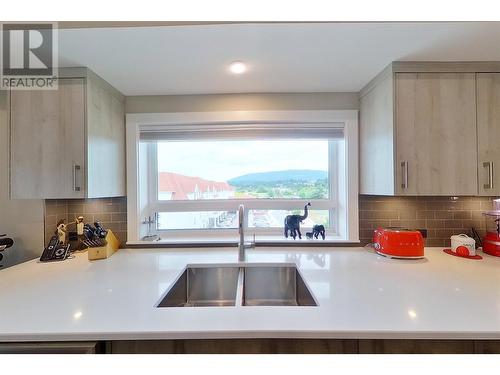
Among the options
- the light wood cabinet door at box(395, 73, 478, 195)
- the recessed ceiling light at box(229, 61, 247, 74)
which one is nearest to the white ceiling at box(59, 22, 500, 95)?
the recessed ceiling light at box(229, 61, 247, 74)

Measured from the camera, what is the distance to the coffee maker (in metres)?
1.54

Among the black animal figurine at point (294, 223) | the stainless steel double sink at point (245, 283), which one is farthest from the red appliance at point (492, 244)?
the stainless steel double sink at point (245, 283)

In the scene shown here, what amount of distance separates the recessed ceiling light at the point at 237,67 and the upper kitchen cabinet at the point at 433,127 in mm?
849

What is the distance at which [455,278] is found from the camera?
3.90 feet

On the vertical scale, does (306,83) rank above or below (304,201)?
above

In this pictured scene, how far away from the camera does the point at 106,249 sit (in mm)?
1589

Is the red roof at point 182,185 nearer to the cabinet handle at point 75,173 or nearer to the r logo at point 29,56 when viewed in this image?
the cabinet handle at point 75,173

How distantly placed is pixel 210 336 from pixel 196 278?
2.42 ft

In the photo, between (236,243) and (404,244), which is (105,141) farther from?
(404,244)

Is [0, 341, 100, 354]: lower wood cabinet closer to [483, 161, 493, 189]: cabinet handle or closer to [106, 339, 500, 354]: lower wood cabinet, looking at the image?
[106, 339, 500, 354]: lower wood cabinet

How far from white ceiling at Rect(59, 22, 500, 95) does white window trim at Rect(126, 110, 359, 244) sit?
0.22m

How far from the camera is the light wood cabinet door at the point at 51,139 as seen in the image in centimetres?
138
